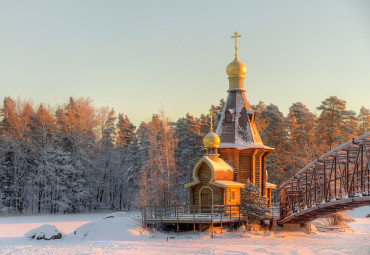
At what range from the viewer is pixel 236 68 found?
Result: 41.0 metres

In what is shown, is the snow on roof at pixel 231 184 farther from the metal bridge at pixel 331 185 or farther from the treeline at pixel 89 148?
the treeline at pixel 89 148

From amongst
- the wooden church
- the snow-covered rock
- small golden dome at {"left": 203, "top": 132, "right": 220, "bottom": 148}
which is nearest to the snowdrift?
the snow-covered rock

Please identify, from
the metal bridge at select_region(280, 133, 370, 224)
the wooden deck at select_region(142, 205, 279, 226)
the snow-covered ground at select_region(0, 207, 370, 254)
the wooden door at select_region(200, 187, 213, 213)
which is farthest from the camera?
the wooden door at select_region(200, 187, 213, 213)

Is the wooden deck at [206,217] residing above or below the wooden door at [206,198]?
below

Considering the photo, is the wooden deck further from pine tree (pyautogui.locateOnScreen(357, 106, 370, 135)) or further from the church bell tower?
pine tree (pyautogui.locateOnScreen(357, 106, 370, 135))

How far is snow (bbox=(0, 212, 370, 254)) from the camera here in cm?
2661

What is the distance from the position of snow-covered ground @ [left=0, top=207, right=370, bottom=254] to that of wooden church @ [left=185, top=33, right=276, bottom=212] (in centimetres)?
421

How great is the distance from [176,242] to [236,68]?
1756 centimetres

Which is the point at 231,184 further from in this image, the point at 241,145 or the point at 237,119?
the point at 237,119

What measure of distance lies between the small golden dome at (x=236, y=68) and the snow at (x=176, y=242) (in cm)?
1437

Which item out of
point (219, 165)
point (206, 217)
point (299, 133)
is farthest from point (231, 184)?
point (299, 133)

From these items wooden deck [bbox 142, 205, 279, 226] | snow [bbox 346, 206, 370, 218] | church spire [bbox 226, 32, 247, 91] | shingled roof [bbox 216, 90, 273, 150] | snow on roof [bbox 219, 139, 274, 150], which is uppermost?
church spire [bbox 226, 32, 247, 91]

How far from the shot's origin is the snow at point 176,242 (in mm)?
26609

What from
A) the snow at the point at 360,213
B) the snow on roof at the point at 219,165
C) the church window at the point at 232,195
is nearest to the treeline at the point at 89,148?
the snow at the point at 360,213
